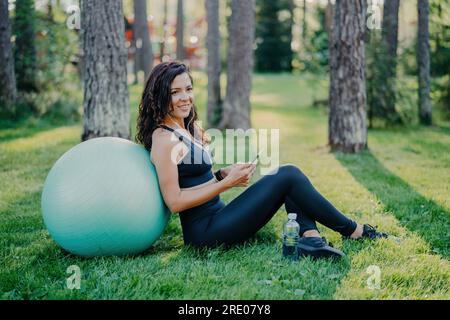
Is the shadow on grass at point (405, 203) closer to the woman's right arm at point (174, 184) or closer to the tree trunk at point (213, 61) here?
the woman's right arm at point (174, 184)

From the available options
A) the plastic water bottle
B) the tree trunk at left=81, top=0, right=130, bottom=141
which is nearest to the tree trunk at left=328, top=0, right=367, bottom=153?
the tree trunk at left=81, top=0, right=130, bottom=141

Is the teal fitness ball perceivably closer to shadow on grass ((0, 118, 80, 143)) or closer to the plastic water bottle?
the plastic water bottle

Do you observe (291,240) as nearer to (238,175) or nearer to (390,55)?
(238,175)

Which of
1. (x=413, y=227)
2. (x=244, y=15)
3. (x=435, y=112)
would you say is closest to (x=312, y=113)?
(x=435, y=112)

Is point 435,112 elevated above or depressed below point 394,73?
below

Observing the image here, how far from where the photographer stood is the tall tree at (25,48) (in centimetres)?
1281

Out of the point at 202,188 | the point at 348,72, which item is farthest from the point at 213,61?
the point at 202,188

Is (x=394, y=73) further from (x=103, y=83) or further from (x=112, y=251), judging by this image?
(x=112, y=251)

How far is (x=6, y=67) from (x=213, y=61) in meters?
4.60

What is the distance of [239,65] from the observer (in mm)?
10758

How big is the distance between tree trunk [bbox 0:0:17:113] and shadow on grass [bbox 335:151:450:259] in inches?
302

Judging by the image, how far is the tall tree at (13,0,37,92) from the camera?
42.0 ft

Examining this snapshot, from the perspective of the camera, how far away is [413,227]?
16.3 ft

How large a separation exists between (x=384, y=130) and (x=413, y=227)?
290 inches
